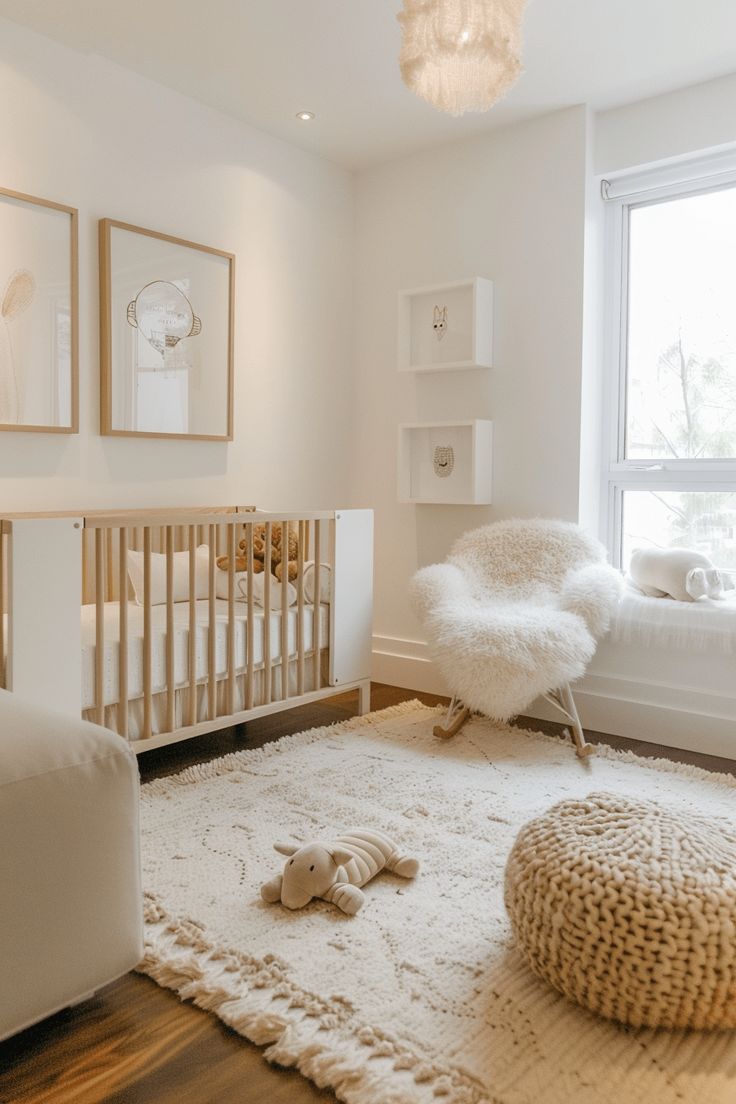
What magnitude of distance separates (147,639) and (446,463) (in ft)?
5.36

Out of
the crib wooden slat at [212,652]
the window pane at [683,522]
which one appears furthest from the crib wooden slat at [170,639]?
the window pane at [683,522]

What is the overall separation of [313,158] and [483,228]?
2.64 feet

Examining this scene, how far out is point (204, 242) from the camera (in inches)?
123

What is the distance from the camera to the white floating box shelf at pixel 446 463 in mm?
3332

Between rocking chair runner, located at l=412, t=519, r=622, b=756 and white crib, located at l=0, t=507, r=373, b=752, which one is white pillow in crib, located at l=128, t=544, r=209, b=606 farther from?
rocking chair runner, located at l=412, t=519, r=622, b=756

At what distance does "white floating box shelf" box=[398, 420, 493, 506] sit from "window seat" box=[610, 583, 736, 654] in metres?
0.75

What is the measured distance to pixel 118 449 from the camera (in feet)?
9.42

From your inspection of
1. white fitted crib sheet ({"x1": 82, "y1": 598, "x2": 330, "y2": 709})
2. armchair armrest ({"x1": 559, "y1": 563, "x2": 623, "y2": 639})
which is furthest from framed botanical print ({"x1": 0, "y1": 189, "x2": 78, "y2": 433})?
armchair armrest ({"x1": 559, "y1": 563, "x2": 623, "y2": 639})

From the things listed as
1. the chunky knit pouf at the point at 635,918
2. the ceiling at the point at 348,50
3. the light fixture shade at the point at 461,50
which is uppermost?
the ceiling at the point at 348,50

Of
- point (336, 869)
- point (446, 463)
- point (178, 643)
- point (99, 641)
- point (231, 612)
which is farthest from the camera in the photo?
point (446, 463)

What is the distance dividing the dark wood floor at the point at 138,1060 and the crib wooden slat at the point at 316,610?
1.43m

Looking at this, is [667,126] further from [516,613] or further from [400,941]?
[400,941]

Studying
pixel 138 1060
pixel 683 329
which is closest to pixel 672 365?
pixel 683 329

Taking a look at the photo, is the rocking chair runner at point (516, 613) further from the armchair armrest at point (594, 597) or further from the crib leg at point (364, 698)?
the crib leg at point (364, 698)
